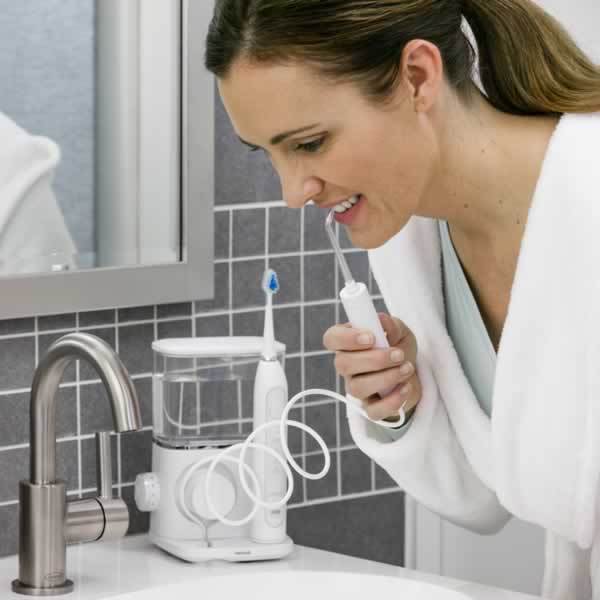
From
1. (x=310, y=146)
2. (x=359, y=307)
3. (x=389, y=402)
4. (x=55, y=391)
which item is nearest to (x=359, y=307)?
(x=359, y=307)

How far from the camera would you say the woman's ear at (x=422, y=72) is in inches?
47.9

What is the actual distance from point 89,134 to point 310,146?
42 centimetres

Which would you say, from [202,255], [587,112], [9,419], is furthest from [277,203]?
Answer: [587,112]

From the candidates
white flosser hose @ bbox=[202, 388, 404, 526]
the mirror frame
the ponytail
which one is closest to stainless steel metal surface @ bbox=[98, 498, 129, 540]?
white flosser hose @ bbox=[202, 388, 404, 526]

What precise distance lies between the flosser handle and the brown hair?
0.71ft

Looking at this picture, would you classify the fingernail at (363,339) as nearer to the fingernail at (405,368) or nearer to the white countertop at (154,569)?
the fingernail at (405,368)

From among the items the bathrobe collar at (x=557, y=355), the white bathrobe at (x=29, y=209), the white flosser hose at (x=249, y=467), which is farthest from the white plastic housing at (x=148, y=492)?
the bathrobe collar at (x=557, y=355)

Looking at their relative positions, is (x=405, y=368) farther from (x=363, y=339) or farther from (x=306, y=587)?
(x=306, y=587)

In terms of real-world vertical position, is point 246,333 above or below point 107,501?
above

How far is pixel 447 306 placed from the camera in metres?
1.50

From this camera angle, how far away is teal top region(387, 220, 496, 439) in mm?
1448

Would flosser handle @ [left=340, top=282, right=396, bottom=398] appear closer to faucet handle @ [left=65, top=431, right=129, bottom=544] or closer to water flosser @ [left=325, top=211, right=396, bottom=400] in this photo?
water flosser @ [left=325, top=211, right=396, bottom=400]

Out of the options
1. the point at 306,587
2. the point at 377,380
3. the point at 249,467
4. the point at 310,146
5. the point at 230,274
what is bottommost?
the point at 306,587

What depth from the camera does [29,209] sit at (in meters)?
1.52
